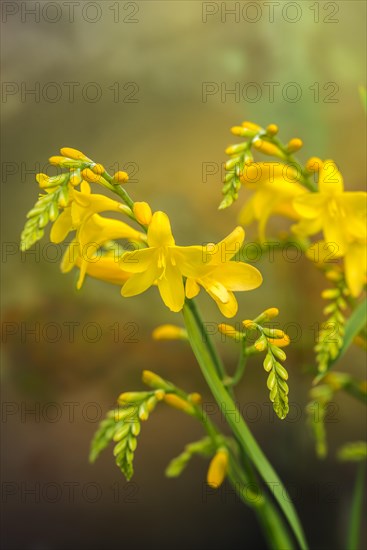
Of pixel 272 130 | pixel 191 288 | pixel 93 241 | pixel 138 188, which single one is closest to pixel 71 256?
pixel 93 241

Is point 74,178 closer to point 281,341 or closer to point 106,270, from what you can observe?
point 106,270

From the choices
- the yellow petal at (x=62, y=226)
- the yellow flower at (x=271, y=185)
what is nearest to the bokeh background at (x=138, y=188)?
the yellow flower at (x=271, y=185)

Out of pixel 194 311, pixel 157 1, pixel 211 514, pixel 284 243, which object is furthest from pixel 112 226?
pixel 211 514

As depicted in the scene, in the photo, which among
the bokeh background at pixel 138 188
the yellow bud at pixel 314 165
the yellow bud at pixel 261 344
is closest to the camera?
the yellow bud at pixel 261 344

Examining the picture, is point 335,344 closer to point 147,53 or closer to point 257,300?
point 257,300

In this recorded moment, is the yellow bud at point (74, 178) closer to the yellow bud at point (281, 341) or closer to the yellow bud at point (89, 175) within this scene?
the yellow bud at point (89, 175)

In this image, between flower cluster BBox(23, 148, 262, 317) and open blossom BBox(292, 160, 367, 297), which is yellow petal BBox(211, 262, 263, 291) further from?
open blossom BBox(292, 160, 367, 297)
